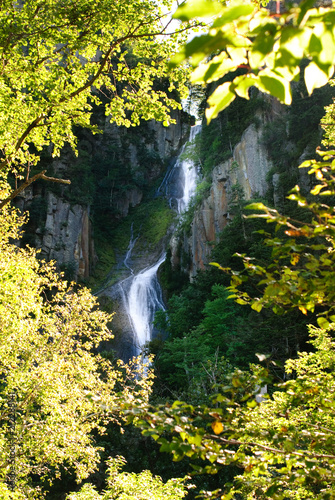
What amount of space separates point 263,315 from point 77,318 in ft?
27.7

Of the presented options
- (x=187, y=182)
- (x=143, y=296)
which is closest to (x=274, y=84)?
(x=143, y=296)

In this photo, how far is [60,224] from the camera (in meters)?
27.5

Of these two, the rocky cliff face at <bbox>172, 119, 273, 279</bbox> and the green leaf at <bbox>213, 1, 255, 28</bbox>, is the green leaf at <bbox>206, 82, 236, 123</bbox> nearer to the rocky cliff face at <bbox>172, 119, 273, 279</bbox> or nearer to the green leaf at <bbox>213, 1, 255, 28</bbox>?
the green leaf at <bbox>213, 1, 255, 28</bbox>

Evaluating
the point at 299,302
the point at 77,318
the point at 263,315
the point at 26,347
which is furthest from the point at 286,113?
the point at 299,302

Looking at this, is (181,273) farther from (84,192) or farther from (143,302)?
(84,192)

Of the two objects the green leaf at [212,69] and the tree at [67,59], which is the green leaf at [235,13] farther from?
the tree at [67,59]

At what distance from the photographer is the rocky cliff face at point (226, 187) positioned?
1986 cm

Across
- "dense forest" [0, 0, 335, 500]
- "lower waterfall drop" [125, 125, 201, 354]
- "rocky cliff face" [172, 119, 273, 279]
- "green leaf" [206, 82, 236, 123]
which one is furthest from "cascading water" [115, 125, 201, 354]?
"green leaf" [206, 82, 236, 123]

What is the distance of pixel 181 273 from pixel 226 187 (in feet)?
23.6

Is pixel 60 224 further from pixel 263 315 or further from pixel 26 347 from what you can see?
pixel 26 347

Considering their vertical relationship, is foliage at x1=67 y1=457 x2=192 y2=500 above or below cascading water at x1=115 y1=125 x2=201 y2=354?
below

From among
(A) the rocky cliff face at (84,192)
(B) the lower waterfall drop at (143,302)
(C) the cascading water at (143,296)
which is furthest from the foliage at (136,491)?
(A) the rocky cliff face at (84,192)

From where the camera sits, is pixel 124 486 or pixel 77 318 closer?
pixel 124 486

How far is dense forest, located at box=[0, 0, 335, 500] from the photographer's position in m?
1.48
